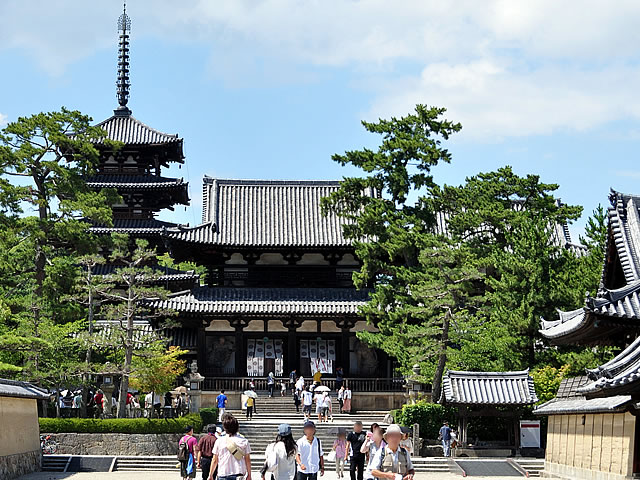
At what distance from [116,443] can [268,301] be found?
15294mm

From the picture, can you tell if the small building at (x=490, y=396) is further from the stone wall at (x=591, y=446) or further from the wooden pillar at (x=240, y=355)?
the wooden pillar at (x=240, y=355)

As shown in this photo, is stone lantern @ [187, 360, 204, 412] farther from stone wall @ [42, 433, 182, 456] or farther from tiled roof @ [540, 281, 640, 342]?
tiled roof @ [540, 281, 640, 342]

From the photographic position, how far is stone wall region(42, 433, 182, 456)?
37156 mm

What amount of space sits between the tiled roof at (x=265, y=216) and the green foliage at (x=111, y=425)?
50.3 feet

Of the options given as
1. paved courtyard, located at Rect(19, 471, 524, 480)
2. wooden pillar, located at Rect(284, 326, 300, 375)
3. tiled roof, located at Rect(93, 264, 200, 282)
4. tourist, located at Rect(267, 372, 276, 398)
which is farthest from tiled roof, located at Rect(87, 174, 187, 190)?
paved courtyard, located at Rect(19, 471, 524, 480)

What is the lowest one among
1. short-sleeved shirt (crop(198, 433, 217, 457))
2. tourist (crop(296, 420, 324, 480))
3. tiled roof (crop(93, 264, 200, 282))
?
short-sleeved shirt (crop(198, 433, 217, 457))

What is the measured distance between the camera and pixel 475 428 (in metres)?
38.2

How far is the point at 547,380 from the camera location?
124ft

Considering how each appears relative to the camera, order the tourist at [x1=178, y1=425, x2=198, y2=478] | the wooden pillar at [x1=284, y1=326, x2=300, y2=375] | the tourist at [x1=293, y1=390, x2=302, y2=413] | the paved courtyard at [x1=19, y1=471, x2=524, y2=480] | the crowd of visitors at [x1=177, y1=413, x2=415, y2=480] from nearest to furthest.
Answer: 1. the crowd of visitors at [x1=177, y1=413, x2=415, y2=480]
2. the tourist at [x1=178, y1=425, x2=198, y2=478]
3. the paved courtyard at [x1=19, y1=471, x2=524, y2=480]
4. the tourist at [x1=293, y1=390, x2=302, y2=413]
5. the wooden pillar at [x1=284, y1=326, x2=300, y2=375]

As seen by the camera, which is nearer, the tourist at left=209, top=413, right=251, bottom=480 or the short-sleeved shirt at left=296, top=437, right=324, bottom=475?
the tourist at left=209, top=413, right=251, bottom=480

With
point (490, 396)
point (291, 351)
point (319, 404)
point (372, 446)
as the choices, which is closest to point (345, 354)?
point (291, 351)

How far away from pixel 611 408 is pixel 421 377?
1942cm

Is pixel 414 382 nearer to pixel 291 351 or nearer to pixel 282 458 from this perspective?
pixel 291 351

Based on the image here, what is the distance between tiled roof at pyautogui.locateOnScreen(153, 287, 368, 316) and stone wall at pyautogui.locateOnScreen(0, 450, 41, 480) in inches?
659
